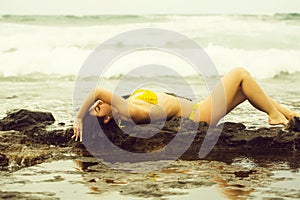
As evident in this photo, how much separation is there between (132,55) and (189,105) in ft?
33.3

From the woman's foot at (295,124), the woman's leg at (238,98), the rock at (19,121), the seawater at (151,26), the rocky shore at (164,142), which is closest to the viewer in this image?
the rocky shore at (164,142)

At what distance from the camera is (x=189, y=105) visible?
6199 millimetres

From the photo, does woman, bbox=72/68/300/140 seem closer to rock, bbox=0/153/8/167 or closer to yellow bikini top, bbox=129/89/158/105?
yellow bikini top, bbox=129/89/158/105

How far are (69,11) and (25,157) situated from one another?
17.4 meters

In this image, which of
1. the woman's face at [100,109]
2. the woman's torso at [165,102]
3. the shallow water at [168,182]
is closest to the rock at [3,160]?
the shallow water at [168,182]

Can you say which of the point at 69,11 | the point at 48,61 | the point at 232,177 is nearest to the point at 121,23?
the point at 69,11

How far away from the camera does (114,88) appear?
12312mm

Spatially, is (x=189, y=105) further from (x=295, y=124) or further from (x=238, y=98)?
(x=295, y=124)

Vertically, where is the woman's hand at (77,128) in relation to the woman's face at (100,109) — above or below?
below

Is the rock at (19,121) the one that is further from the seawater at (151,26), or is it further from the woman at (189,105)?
the seawater at (151,26)

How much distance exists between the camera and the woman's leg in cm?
600

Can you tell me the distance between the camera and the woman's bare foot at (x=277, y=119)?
6.06m

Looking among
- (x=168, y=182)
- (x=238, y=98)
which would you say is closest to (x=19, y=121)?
(x=238, y=98)

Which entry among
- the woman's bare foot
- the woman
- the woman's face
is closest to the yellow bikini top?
the woman
